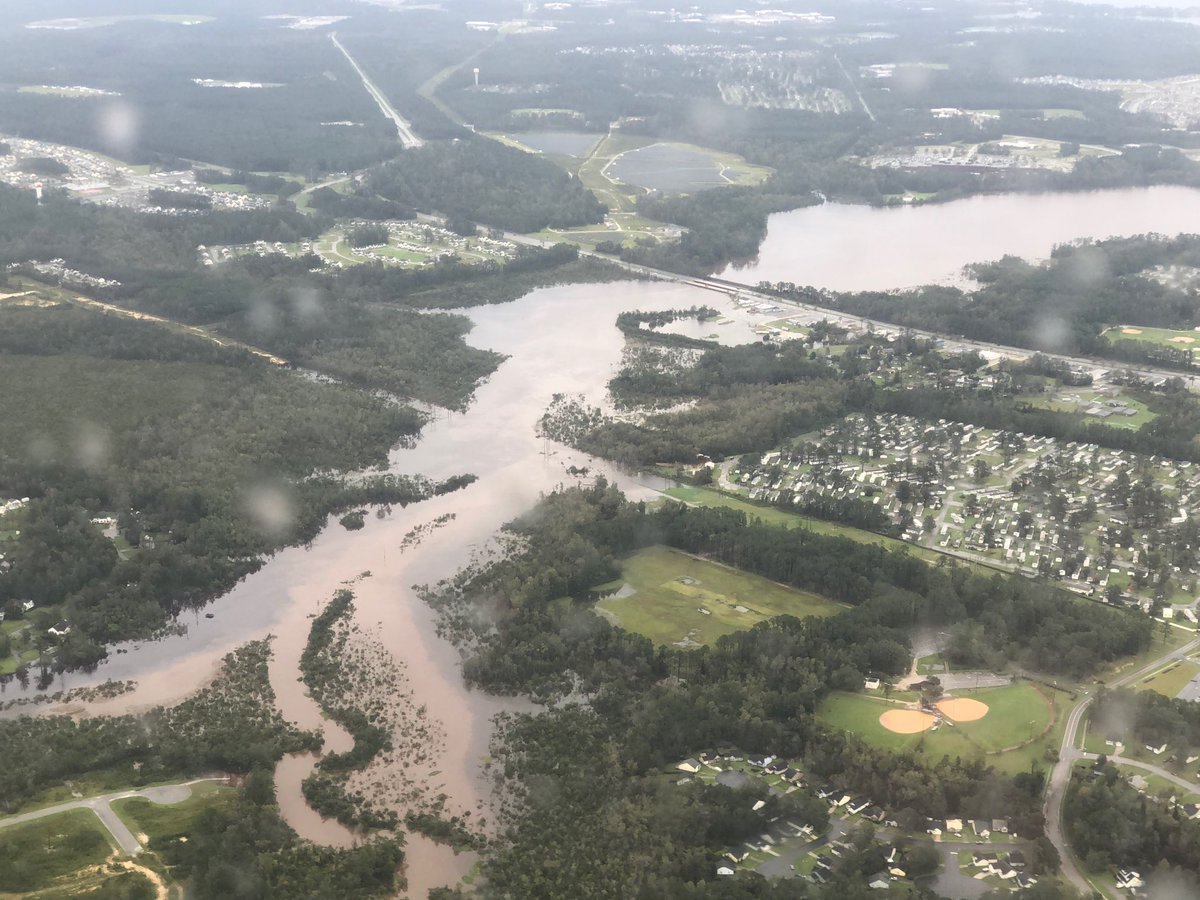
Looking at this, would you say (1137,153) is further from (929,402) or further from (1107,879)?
(1107,879)

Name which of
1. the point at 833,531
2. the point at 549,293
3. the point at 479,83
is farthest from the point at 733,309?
the point at 479,83

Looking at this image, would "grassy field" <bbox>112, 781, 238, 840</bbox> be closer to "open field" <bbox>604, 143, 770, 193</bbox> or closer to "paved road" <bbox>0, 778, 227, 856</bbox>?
"paved road" <bbox>0, 778, 227, 856</bbox>

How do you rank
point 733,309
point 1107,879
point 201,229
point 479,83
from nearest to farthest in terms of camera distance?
1. point 1107,879
2. point 733,309
3. point 201,229
4. point 479,83

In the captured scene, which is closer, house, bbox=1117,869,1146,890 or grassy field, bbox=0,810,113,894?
house, bbox=1117,869,1146,890

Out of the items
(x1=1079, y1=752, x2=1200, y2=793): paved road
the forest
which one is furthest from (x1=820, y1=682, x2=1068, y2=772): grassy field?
the forest

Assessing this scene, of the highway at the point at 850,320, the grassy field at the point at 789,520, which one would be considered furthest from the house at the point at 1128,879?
the highway at the point at 850,320
